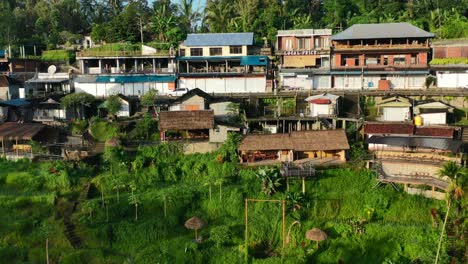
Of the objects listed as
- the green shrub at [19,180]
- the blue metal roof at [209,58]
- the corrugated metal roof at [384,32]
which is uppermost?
the corrugated metal roof at [384,32]

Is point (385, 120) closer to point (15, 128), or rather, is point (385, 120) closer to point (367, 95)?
point (367, 95)

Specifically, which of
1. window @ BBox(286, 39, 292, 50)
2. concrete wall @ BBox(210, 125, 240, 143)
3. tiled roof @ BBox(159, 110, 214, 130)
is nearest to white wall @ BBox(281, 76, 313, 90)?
window @ BBox(286, 39, 292, 50)

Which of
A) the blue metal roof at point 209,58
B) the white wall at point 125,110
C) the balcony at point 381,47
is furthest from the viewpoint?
the blue metal roof at point 209,58

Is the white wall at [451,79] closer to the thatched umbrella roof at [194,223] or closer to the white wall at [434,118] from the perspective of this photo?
the white wall at [434,118]

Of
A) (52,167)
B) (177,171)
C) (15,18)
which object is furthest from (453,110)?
(15,18)

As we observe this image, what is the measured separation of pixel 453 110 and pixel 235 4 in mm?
36578

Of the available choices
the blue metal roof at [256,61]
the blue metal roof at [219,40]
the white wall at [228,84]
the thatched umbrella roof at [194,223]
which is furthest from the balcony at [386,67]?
the thatched umbrella roof at [194,223]

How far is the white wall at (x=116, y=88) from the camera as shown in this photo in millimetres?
55312

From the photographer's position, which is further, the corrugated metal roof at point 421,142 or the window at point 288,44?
the window at point 288,44

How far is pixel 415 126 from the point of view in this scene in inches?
1564

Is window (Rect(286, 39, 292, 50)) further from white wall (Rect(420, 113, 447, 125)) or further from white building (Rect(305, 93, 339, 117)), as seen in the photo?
white wall (Rect(420, 113, 447, 125))

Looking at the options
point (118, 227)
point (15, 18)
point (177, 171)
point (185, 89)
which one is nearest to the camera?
point (118, 227)

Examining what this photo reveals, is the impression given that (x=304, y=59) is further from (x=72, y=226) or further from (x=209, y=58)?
Result: (x=72, y=226)

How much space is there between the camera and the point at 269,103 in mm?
49938
